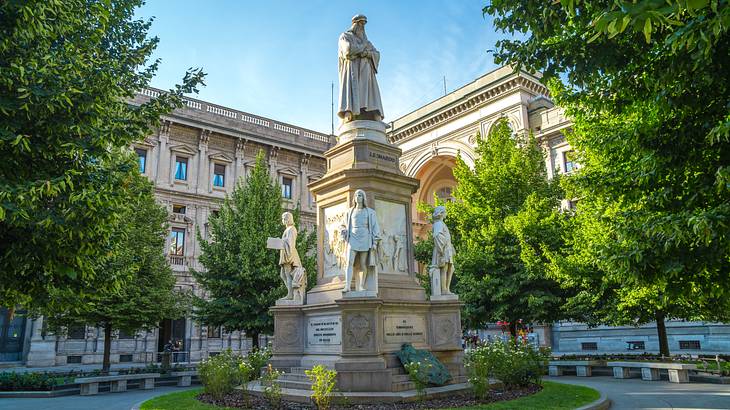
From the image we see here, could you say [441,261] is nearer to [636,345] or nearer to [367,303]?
[367,303]

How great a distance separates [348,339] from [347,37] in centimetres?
786

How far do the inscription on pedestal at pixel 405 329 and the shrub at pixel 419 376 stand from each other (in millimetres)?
1296

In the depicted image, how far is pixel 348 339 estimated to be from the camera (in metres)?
10.1

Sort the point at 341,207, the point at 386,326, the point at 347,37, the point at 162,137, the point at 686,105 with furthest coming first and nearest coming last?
the point at 162,137, the point at 347,37, the point at 341,207, the point at 386,326, the point at 686,105

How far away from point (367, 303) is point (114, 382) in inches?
408

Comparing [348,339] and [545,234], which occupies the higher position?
[545,234]

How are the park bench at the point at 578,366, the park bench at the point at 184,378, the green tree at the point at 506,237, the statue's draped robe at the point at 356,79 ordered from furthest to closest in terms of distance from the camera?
1. the green tree at the point at 506,237
2. the park bench at the point at 578,366
3. the park bench at the point at 184,378
4. the statue's draped robe at the point at 356,79

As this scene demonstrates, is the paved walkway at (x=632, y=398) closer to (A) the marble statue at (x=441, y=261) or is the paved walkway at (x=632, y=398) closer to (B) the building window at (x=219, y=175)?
(A) the marble statue at (x=441, y=261)

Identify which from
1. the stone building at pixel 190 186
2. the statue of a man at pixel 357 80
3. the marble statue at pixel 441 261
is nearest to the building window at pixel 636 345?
the stone building at pixel 190 186

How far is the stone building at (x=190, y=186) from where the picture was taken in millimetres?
30984

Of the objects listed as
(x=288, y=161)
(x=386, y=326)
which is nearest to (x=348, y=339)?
(x=386, y=326)

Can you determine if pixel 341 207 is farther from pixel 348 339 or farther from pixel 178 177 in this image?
pixel 178 177

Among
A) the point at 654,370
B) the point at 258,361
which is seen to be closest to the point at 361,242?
the point at 258,361

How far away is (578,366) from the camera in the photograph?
59.0ft
